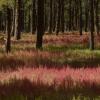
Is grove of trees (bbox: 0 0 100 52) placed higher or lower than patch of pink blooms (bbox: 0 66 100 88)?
higher

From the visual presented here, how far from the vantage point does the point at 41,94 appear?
813cm

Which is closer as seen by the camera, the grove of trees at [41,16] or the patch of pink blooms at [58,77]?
the patch of pink blooms at [58,77]

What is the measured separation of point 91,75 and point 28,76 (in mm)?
1890

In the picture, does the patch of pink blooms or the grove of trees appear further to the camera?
the grove of trees

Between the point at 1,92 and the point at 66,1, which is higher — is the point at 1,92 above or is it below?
below

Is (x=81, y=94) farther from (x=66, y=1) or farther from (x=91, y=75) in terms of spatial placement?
(x=66, y=1)

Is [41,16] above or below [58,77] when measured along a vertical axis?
above

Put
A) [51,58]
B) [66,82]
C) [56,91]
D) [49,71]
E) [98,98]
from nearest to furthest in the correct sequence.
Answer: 1. [98,98]
2. [56,91]
3. [66,82]
4. [49,71]
5. [51,58]

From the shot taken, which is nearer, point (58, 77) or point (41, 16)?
point (58, 77)

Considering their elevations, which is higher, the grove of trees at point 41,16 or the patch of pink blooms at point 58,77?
the grove of trees at point 41,16

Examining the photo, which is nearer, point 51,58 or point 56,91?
point 56,91

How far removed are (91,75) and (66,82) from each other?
129cm

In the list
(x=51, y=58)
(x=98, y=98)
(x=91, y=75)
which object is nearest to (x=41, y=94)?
(x=98, y=98)

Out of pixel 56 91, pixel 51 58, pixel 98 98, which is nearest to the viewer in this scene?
pixel 98 98
